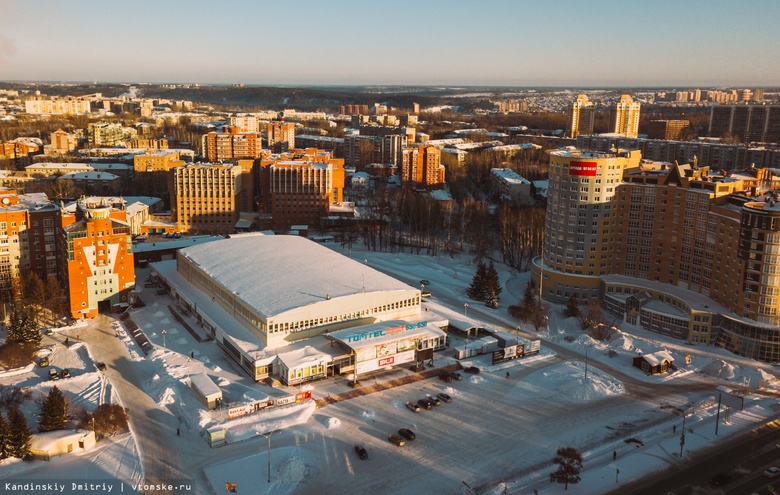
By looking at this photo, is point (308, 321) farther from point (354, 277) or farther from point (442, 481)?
point (442, 481)

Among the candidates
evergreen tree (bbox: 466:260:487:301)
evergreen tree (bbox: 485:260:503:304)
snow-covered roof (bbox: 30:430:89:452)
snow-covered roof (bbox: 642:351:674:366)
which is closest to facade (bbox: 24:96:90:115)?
evergreen tree (bbox: 466:260:487:301)

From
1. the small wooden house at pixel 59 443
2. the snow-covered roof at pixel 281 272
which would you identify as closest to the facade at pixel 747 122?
the snow-covered roof at pixel 281 272

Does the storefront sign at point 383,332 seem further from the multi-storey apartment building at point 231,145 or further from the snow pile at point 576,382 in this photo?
the multi-storey apartment building at point 231,145

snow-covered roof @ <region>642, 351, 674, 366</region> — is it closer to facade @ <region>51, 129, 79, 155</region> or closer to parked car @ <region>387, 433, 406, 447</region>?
parked car @ <region>387, 433, 406, 447</region>

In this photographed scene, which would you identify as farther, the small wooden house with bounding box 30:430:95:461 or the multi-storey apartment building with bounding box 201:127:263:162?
the multi-storey apartment building with bounding box 201:127:263:162

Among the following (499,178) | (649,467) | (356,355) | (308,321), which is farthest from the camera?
(499,178)

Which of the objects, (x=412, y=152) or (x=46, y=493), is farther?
(x=412, y=152)

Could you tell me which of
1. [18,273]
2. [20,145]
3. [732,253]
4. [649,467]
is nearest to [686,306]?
[732,253]
